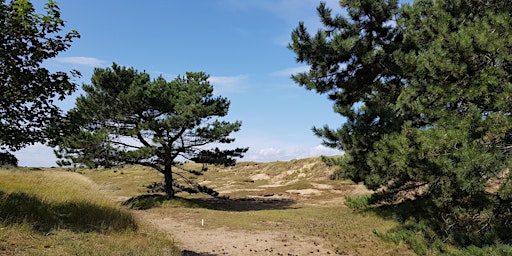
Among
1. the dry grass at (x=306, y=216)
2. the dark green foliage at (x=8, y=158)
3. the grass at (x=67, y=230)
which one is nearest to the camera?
the grass at (x=67, y=230)

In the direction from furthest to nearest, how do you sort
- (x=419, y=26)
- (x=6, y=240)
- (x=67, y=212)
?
(x=419, y=26)
(x=67, y=212)
(x=6, y=240)

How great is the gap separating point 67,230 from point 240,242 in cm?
578

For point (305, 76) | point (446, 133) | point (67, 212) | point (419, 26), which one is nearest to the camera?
point (446, 133)

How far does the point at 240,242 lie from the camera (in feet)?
39.6

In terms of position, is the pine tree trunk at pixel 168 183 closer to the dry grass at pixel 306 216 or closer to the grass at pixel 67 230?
the dry grass at pixel 306 216

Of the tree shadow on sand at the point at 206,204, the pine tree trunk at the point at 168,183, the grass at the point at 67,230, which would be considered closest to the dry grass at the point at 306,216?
the tree shadow on sand at the point at 206,204

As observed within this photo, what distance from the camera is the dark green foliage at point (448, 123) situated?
7.48 meters

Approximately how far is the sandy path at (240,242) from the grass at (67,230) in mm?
1648

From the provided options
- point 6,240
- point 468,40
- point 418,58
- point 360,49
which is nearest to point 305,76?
point 360,49

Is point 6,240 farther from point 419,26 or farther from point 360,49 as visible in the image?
point 419,26

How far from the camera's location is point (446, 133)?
773 centimetres

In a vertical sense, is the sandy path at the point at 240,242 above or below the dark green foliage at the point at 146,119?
below

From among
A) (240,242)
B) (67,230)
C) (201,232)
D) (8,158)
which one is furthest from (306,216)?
(8,158)

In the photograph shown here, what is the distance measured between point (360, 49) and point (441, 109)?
6.54 m
